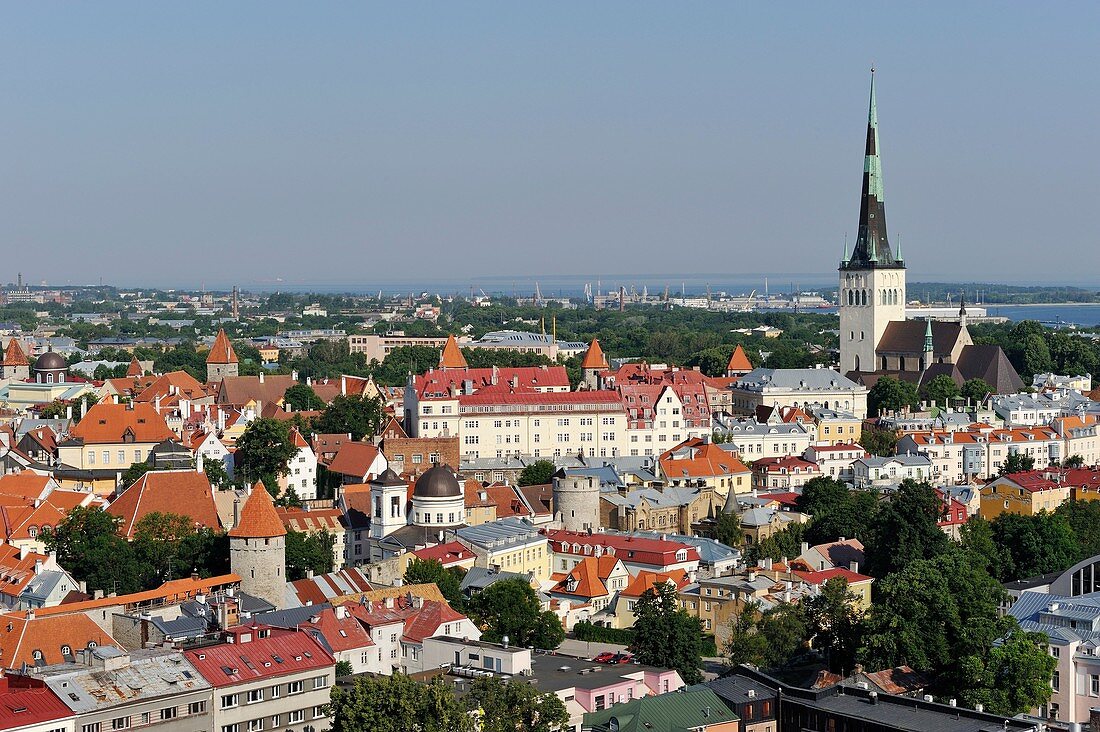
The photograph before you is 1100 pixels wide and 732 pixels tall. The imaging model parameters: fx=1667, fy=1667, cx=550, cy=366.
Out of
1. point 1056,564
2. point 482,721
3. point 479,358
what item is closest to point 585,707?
point 482,721

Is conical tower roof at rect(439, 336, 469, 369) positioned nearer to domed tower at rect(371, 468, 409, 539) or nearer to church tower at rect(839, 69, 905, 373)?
domed tower at rect(371, 468, 409, 539)

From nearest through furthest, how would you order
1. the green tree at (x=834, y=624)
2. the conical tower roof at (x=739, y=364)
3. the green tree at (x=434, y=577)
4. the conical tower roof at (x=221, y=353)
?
the green tree at (x=834, y=624), the green tree at (x=434, y=577), the conical tower roof at (x=221, y=353), the conical tower roof at (x=739, y=364)

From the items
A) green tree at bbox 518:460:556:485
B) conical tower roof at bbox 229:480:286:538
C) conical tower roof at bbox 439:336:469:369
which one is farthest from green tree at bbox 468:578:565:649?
conical tower roof at bbox 439:336:469:369

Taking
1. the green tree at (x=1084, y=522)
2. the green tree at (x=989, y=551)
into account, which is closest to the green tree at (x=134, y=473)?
the green tree at (x=989, y=551)

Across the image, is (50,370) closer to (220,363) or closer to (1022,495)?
(220,363)

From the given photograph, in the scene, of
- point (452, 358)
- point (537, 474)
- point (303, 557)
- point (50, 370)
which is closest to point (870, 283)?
point (452, 358)

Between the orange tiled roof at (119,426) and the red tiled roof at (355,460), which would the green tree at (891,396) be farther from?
the orange tiled roof at (119,426)

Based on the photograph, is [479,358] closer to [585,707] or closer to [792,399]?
[792,399]

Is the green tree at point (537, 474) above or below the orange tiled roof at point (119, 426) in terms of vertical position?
below
